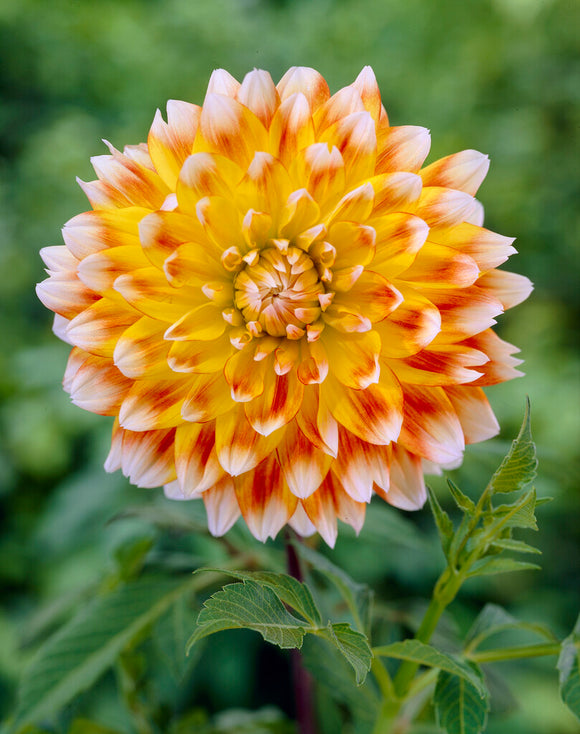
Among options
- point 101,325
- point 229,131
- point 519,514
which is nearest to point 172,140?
point 229,131

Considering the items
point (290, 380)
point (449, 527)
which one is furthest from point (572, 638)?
point (290, 380)

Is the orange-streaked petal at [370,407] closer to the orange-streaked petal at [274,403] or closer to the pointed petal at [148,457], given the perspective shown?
the orange-streaked petal at [274,403]

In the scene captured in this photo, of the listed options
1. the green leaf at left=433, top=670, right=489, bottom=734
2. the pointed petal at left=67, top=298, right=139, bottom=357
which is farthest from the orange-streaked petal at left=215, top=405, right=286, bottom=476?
the green leaf at left=433, top=670, right=489, bottom=734

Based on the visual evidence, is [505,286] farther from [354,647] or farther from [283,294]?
[354,647]

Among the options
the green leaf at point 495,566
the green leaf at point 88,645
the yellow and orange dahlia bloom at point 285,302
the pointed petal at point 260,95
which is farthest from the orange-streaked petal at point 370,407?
the green leaf at point 88,645

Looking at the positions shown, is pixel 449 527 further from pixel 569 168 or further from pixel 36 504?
pixel 569 168
